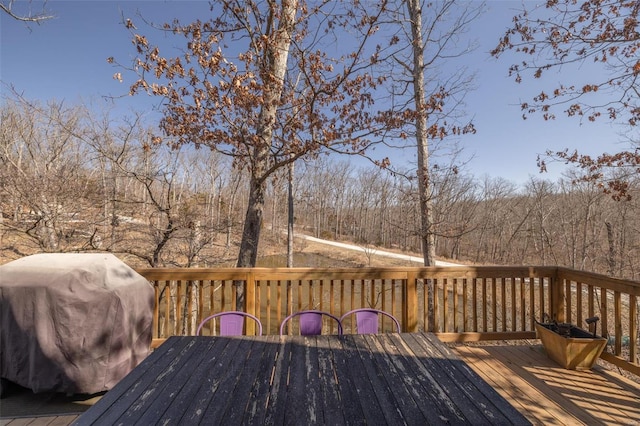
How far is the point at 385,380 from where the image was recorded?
1.47m

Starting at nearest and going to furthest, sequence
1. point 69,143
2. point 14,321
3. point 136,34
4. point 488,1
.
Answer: point 14,321, point 136,34, point 488,1, point 69,143

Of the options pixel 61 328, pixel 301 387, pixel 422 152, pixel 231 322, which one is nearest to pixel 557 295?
pixel 422 152

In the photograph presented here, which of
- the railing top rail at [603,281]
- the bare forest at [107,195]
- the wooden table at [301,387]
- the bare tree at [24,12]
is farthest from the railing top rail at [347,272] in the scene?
the bare tree at [24,12]

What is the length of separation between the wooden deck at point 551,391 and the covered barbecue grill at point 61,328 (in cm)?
31

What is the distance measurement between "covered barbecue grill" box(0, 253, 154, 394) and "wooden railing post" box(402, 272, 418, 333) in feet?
8.96

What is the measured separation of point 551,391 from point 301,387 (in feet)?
8.30

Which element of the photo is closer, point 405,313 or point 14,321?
point 14,321

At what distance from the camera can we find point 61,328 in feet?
7.43

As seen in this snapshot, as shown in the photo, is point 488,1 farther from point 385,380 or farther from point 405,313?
point 385,380

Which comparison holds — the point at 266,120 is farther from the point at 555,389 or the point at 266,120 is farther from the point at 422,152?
the point at 555,389

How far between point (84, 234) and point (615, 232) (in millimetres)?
23043

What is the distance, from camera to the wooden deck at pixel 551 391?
2.21m

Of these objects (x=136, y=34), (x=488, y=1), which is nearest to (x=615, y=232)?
(x=488, y=1)

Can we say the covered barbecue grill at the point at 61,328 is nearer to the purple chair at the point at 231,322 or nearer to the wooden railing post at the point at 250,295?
the purple chair at the point at 231,322
